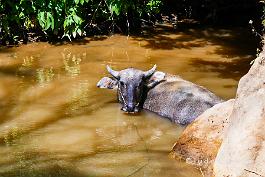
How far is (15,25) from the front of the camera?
1205 centimetres

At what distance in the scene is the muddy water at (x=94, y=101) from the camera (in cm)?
568

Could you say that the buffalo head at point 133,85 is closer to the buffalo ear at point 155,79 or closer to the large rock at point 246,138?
the buffalo ear at point 155,79

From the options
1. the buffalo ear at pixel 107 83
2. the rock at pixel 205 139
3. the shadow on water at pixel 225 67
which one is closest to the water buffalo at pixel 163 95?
the buffalo ear at pixel 107 83

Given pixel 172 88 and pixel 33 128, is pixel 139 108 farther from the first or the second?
pixel 33 128

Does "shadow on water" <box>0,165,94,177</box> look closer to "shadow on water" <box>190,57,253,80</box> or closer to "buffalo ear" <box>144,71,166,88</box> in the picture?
"buffalo ear" <box>144,71,166,88</box>

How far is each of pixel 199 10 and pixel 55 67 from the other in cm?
634

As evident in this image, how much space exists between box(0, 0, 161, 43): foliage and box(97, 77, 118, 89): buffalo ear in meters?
3.30

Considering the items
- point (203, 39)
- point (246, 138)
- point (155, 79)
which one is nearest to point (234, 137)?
point (246, 138)

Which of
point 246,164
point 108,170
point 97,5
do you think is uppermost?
point 97,5

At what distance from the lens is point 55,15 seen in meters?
11.7

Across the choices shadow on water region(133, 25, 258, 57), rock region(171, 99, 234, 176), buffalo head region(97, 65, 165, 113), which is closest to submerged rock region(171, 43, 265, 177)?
rock region(171, 99, 234, 176)

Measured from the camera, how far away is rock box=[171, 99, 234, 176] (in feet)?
17.7

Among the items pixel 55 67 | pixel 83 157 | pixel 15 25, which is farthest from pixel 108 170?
pixel 15 25

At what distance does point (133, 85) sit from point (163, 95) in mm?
487
